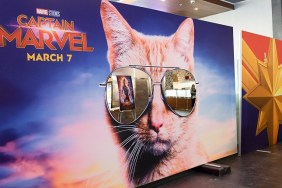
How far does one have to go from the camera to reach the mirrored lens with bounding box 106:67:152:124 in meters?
3.21

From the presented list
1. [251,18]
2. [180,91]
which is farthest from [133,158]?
[251,18]

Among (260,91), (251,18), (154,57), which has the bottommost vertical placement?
(260,91)

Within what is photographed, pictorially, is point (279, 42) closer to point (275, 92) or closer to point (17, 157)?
point (275, 92)

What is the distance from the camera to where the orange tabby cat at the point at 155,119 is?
10.7 ft

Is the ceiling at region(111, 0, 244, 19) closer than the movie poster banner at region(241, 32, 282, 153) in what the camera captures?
No

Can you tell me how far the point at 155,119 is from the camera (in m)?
3.58

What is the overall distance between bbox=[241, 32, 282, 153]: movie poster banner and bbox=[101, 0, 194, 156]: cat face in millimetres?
1426

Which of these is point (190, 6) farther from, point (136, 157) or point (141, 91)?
point (136, 157)

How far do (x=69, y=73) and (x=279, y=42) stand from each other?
473 centimetres

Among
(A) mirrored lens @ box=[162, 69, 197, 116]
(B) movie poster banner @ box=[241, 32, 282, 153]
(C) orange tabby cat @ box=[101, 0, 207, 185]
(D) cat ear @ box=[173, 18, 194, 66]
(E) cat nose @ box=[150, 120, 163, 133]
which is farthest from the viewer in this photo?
(B) movie poster banner @ box=[241, 32, 282, 153]

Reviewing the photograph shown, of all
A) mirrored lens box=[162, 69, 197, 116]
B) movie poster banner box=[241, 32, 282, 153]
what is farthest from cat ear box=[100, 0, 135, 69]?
movie poster banner box=[241, 32, 282, 153]

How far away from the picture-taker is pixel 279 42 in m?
5.82

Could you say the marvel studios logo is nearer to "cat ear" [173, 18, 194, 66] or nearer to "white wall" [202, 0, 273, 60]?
"cat ear" [173, 18, 194, 66]

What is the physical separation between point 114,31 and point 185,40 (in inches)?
47.8
